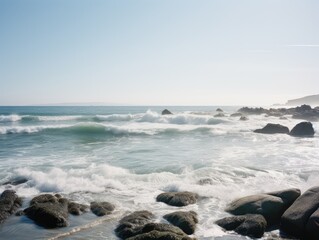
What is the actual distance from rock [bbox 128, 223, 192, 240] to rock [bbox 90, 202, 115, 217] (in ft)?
6.64

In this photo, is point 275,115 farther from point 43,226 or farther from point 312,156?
point 43,226

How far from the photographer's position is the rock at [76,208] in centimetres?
911

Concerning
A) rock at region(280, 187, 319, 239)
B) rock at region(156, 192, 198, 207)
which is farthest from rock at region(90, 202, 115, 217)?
rock at region(280, 187, 319, 239)

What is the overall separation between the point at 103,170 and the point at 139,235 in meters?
7.76

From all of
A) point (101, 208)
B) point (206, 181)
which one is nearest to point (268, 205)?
point (206, 181)

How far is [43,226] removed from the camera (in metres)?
8.14

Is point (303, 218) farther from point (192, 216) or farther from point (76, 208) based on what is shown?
point (76, 208)

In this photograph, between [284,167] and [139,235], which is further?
[284,167]

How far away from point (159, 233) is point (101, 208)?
2.95 metres

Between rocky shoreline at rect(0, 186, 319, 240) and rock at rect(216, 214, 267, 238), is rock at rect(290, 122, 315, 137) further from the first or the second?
rock at rect(216, 214, 267, 238)

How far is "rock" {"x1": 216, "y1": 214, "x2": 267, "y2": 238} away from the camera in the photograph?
25.6 feet

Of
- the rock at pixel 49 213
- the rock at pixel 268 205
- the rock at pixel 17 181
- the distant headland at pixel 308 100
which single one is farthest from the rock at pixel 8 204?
the distant headland at pixel 308 100

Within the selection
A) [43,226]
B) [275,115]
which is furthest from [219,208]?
[275,115]

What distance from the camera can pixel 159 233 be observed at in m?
6.89
